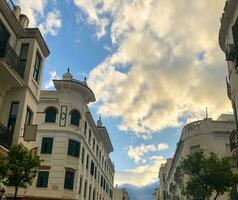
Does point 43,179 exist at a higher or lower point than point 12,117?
lower

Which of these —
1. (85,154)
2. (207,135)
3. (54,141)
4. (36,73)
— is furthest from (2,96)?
(207,135)

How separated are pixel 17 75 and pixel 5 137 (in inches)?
149

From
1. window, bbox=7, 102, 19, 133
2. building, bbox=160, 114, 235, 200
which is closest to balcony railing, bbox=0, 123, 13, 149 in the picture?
window, bbox=7, 102, 19, 133

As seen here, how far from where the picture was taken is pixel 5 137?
1981cm

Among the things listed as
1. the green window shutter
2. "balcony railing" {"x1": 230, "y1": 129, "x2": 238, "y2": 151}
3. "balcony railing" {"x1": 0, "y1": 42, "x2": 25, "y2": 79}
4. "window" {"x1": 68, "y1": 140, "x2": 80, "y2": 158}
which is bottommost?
"balcony railing" {"x1": 230, "y1": 129, "x2": 238, "y2": 151}

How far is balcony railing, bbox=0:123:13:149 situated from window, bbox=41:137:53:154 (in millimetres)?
17776

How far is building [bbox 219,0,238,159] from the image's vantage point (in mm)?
20492

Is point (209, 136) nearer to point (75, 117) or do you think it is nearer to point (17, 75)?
point (75, 117)

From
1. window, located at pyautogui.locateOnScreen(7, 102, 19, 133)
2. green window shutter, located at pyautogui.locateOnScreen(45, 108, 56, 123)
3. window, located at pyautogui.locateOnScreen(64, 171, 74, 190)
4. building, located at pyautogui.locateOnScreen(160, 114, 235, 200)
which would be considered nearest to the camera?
window, located at pyautogui.locateOnScreen(7, 102, 19, 133)

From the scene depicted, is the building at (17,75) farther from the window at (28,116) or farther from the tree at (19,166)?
the tree at (19,166)

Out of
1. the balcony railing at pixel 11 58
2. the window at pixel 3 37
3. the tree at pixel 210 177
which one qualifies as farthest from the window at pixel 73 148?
the window at pixel 3 37

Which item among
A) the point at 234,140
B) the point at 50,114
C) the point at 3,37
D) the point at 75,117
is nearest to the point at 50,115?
the point at 50,114

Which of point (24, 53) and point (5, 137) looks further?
point (24, 53)

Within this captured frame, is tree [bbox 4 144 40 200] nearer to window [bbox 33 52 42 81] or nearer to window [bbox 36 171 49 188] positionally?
window [bbox 33 52 42 81]
